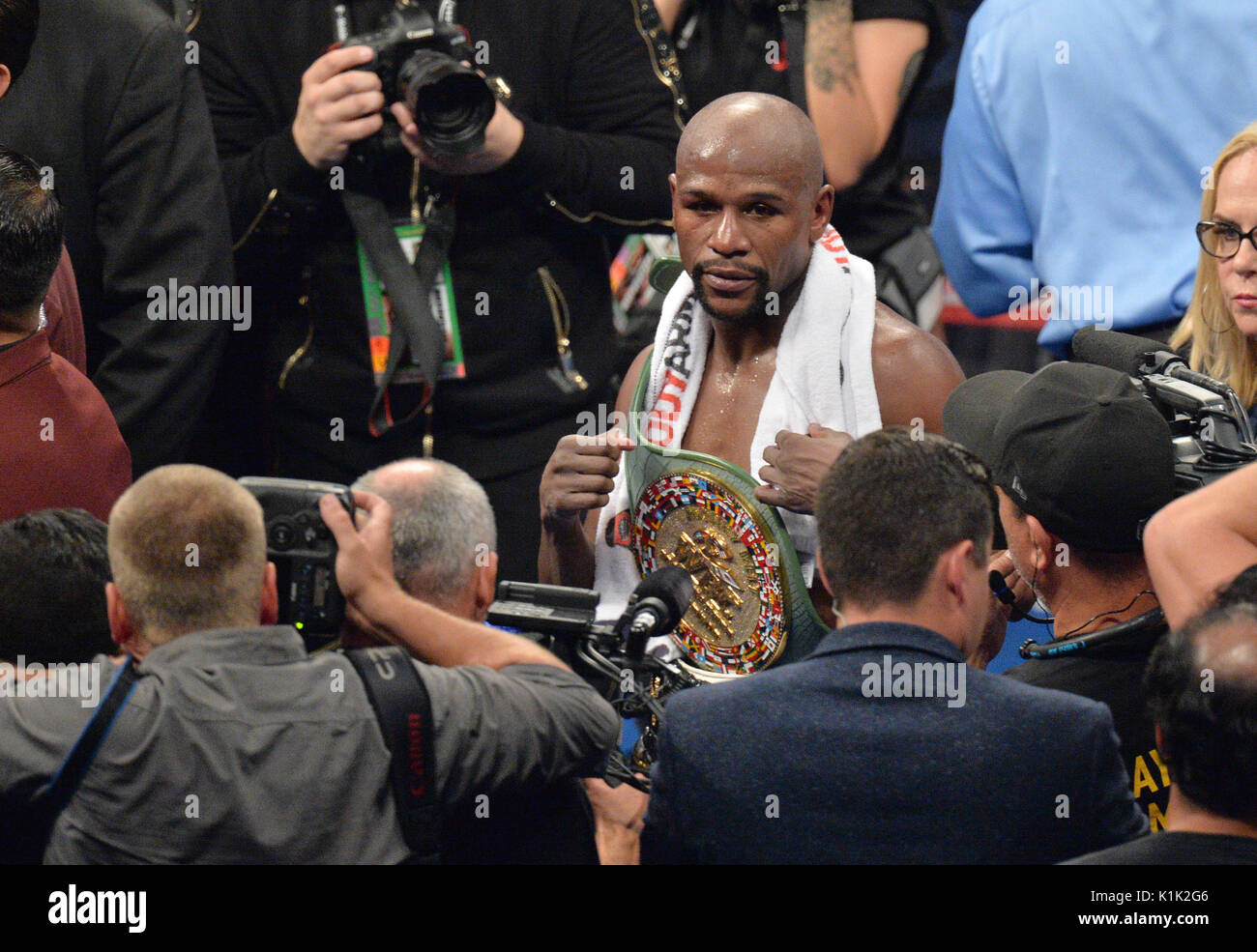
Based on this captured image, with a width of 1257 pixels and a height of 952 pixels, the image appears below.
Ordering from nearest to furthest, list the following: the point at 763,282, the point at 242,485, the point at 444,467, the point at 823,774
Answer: the point at 823,774 → the point at 242,485 → the point at 444,467 → the point at 763,282

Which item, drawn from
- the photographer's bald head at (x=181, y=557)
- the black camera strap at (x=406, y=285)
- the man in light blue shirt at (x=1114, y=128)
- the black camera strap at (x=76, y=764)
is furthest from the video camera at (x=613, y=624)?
the man in light blue shirt at (x=1114, y=128)

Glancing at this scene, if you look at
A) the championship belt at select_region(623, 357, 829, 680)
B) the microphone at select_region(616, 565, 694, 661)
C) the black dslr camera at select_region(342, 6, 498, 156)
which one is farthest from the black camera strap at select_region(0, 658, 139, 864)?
the black dslr camera at select_region(342, 6, 498, 156)

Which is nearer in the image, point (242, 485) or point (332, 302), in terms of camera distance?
point (242, 485)

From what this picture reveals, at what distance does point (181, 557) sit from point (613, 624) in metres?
0.62

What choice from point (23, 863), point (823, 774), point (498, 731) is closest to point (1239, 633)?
point (823, 774)

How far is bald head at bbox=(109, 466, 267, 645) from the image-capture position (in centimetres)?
206

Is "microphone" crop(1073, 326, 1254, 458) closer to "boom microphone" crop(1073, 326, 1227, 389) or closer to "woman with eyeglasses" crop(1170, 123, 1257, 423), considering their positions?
"boom microphone" crop(1073, 326, 1227, 389)

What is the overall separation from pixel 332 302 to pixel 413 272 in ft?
0.69

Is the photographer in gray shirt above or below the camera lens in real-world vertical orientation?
below

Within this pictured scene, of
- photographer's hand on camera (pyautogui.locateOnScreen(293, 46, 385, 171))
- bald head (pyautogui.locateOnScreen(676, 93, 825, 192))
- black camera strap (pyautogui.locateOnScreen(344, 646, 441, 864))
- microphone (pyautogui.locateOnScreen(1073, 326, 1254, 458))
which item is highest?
photographer's hand on camera (pyautogui.locateOnScreen(293, 46, 385, 171))

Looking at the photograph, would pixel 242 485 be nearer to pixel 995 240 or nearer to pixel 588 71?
pixel 588 71

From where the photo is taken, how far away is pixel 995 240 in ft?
12.1

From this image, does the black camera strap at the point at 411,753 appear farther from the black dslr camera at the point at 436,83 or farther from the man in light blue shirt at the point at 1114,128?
the man in light blue shirt at the point at 1114,128

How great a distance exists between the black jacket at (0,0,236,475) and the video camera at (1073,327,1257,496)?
1.63 metres
